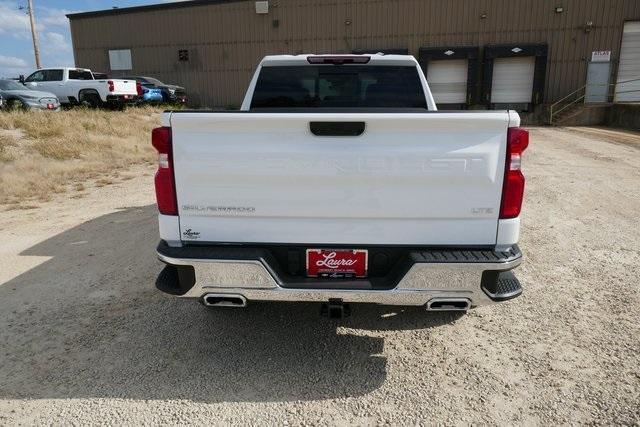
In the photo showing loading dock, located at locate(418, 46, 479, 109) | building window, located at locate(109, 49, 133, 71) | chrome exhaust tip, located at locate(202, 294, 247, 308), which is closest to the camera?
chrome exhaust tip, located at locate(202, 294, 247, 308)

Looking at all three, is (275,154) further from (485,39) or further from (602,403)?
(485,39)

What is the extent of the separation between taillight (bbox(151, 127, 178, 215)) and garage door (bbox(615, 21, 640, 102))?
28.1 meters

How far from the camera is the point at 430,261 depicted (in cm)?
262

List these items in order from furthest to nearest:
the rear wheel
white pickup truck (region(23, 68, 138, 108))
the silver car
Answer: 1. white pickup truck (region(23, 68, 138, 108))
2. the silver car
3. the rear wheel

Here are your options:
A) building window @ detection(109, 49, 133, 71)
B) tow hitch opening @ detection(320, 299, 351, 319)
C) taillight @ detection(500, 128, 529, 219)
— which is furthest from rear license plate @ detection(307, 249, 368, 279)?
building window @ detection(109, 49, 133, 71)

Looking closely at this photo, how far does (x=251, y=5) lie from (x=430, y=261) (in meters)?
29.2

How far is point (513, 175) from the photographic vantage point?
263 centimetres

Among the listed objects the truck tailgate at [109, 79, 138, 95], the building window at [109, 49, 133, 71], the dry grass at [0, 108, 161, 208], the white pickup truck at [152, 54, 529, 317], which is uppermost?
the building window at [109, 49, 133, 71]

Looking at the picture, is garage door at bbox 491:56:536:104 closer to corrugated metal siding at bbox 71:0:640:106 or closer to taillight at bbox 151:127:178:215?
corrugated metal siding at bbox 71:0:640:106

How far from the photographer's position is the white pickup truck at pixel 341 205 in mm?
2609

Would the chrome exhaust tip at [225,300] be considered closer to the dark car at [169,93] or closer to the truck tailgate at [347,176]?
the truck tailgate at [347,176]

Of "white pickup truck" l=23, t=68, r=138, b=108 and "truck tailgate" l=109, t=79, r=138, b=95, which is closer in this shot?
"truck tailgate" l=109, t=79, r=138, b=95

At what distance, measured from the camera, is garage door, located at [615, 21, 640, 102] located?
24438mm

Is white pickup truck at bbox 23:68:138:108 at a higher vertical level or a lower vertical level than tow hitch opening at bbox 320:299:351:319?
higher
